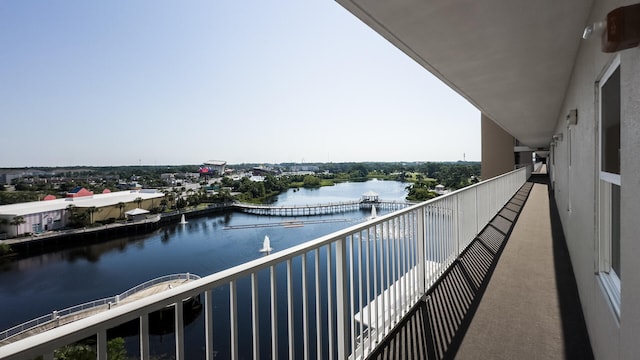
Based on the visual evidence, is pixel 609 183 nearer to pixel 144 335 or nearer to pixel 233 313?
pixel 233 313

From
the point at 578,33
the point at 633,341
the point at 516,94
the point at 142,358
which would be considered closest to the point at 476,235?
the point at 516,94

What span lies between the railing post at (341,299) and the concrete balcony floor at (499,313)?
317 millimetres

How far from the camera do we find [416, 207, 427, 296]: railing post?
248cm

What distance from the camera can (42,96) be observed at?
57062mm

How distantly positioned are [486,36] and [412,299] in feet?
7.04

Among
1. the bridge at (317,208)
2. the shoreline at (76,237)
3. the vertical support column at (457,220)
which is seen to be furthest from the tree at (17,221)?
the vertical support column at (457,220)

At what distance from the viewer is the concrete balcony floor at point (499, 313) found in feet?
5.97

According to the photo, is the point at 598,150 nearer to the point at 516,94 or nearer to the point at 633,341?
the point at 633,341

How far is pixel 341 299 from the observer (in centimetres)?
160

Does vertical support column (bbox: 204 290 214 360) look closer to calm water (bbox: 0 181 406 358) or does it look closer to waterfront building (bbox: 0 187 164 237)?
calm water (bbox: 0 181 406 358)

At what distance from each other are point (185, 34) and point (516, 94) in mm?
25499

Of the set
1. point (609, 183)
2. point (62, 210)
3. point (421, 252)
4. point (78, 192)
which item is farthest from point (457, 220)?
point (78, 192)

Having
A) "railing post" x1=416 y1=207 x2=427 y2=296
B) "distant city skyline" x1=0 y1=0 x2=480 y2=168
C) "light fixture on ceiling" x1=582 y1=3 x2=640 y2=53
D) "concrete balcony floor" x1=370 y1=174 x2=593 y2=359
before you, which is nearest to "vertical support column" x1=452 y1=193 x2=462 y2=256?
"concrete balcony floor" x1=370 y1=174 x2=593 y2=359

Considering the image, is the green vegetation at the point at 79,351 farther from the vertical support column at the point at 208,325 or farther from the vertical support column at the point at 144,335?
the vertical support column at the point at 208,325
